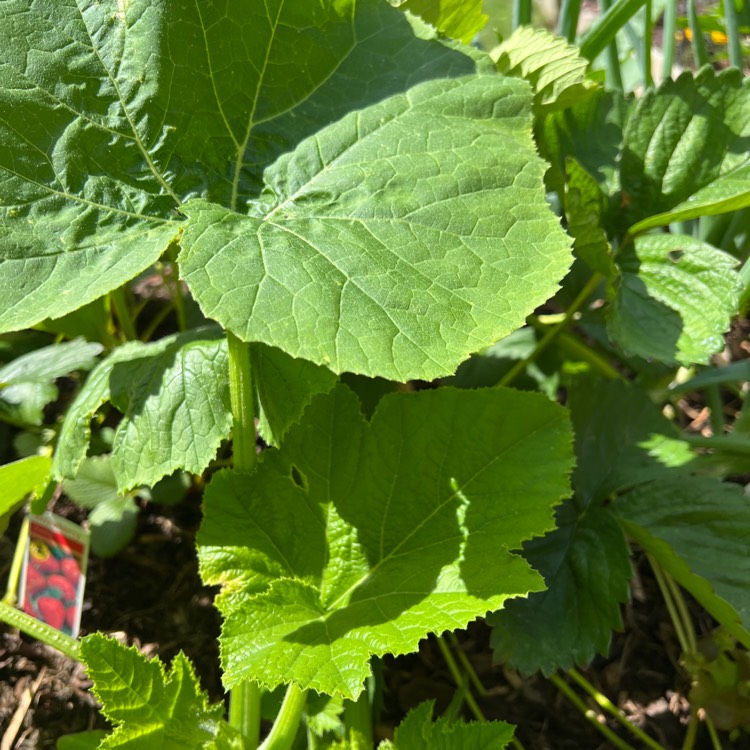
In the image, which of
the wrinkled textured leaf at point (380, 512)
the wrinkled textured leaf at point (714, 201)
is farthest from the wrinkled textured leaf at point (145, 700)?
the wrinkled textured leaf at point (714, 201)

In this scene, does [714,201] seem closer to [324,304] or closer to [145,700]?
[324,304]

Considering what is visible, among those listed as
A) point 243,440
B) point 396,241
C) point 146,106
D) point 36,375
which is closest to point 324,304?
point 396,241

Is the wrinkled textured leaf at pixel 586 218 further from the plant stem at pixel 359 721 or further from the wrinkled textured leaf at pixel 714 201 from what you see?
the plant stem at pixel 359 721

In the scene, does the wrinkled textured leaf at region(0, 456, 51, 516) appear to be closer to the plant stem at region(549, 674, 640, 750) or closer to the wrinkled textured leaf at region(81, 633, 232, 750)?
the wrinkled textured leaf at region(81, 633, 232, 750)

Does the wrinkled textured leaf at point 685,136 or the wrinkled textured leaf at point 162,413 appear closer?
the wrinkled textured leaf at point 162,413

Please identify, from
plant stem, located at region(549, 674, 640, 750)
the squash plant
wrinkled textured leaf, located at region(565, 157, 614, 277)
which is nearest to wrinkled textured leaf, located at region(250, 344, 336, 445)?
the squash plant
